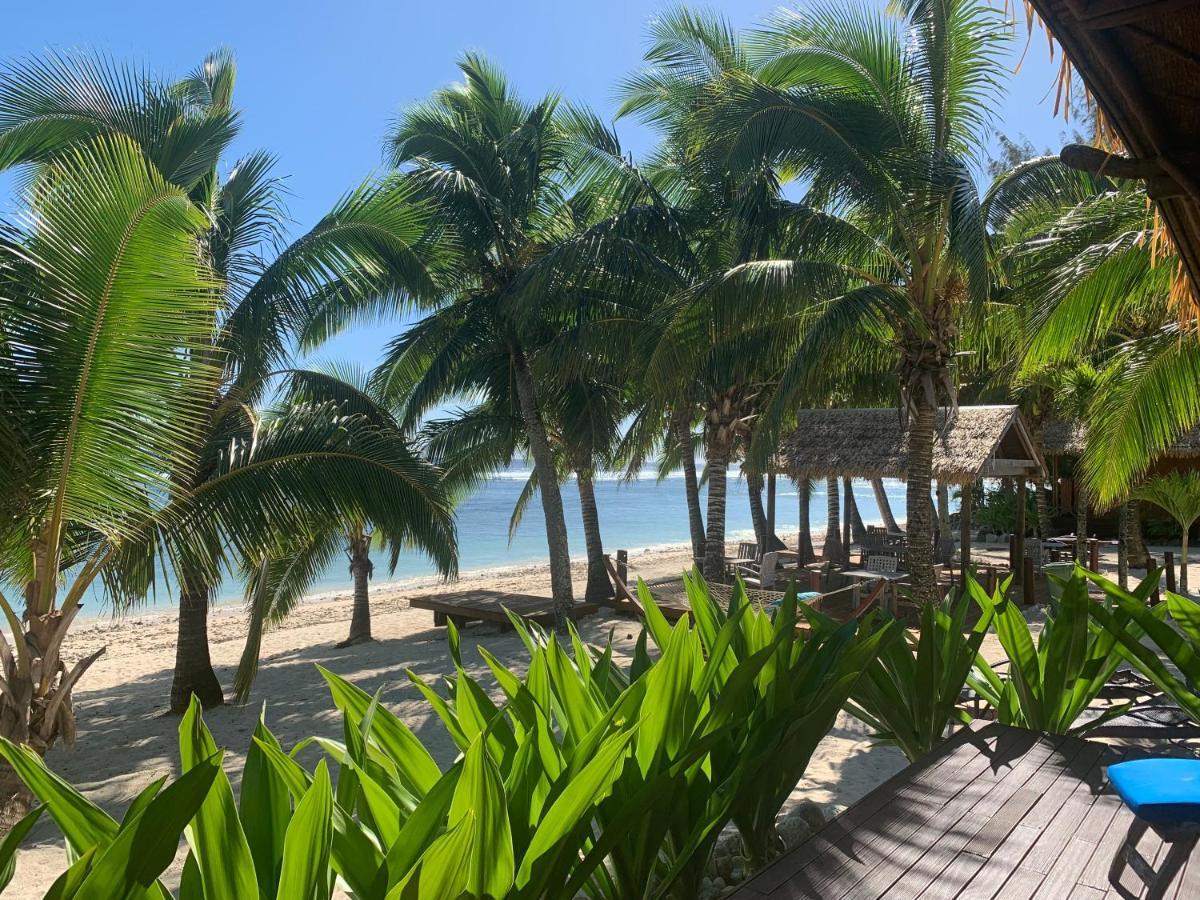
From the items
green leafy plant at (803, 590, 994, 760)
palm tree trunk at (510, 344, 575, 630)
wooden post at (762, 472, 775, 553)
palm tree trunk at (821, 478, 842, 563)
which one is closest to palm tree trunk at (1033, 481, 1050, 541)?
palm tree trunk at (821, 478, 842, 563)

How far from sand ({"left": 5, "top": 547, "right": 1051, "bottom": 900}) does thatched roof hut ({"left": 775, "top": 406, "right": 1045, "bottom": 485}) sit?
3102 mm

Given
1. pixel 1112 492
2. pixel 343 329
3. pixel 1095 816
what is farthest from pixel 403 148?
pixel 1095 816

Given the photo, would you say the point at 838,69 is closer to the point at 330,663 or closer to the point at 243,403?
the point at 243,403

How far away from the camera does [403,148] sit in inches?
469

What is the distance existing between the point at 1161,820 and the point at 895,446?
1020 centimetres

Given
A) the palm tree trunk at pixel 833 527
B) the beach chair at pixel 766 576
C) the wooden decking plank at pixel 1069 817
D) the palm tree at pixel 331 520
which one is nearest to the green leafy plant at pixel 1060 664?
the wooden decking plank at pixel 1069 817

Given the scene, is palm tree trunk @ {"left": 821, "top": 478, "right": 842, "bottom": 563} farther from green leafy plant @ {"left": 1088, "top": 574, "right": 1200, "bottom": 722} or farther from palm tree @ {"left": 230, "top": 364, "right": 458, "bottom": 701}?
green leafy plant @ {"left": 1088, "top": 574, "right": 1200, "bottom": 722}

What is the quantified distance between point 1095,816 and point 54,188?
5452 millimetres

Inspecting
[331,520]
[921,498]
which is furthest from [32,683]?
[921,498]

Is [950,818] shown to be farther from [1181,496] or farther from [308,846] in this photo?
[1181,496]

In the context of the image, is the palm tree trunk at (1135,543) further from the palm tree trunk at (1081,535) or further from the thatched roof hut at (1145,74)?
the thatched roof hut at (1145,74)

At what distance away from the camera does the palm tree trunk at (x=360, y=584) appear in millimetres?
12641

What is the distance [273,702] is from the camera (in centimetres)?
875

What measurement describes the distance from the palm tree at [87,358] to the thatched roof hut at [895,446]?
9273mm
